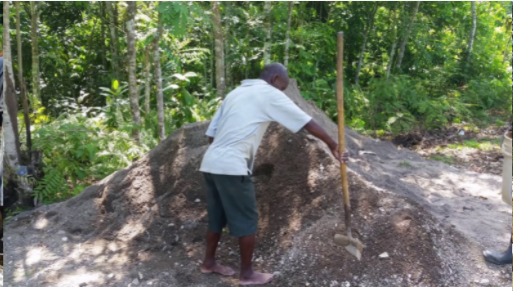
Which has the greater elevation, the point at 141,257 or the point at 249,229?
the point at 249,229

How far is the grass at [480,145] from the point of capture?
8.47 m

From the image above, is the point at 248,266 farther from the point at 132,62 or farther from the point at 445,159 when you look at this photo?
the point at 445,159

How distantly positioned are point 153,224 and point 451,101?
360 inches

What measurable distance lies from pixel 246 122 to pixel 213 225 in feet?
2.78

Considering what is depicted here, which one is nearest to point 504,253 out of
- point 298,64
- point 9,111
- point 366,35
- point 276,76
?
point 276,76

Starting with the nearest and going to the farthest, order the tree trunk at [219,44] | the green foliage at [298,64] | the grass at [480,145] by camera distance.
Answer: the tree trunk at [219,44], the grass at [480,145], the green foliage at [298,64]

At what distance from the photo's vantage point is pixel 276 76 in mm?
3340

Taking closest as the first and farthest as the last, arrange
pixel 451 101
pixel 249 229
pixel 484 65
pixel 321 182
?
pixel 249 229
pixel 321 182
pixel 451 101
pixel 484 65

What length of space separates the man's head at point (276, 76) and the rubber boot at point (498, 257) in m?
2.02

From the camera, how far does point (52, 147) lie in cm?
597

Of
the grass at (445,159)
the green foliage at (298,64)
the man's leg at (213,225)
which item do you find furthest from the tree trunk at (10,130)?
the grass at (445,159)

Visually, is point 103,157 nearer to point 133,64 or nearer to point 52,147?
point 52,147

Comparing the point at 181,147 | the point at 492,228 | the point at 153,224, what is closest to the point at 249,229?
the point at 153,224

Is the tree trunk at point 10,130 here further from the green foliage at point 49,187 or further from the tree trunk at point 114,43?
the tree trunk at point 114,43
